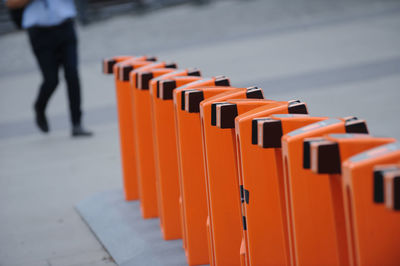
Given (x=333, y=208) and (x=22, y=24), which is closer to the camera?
(x=333, y=208)

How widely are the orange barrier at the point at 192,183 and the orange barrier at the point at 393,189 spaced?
64.2 inches

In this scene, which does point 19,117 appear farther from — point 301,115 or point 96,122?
point 301,115

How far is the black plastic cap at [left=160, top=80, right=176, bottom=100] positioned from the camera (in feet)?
10.5

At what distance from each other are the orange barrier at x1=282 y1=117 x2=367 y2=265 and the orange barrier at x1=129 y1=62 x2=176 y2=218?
73.3 inches

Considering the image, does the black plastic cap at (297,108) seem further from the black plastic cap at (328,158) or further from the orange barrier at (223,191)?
the black plastic cap at (328,158)

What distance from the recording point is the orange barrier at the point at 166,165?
340cm

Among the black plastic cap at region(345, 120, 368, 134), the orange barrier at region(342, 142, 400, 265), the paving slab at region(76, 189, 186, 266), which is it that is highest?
the black plastic cap at region(345, 120, 368, 134)

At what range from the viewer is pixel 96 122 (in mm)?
7676

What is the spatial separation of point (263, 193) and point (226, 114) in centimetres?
33

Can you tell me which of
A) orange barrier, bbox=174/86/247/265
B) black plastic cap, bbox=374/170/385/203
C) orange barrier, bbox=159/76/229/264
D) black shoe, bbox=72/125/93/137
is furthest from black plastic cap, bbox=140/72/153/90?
black shoe, bbox=72/125/93/137

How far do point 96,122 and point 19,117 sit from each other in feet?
5.57

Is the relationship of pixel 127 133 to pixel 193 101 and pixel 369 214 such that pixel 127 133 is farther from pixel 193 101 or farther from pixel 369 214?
pixel 369 214

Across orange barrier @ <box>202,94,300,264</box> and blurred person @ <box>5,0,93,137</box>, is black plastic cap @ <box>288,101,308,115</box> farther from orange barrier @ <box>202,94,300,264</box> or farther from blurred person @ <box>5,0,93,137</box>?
blurred person @ <box>5,0,93,137</box>

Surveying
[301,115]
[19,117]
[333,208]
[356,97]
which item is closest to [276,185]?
[301,115]
